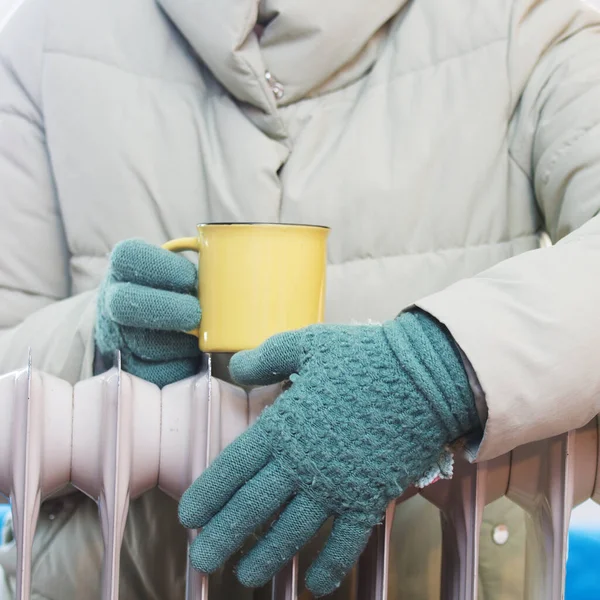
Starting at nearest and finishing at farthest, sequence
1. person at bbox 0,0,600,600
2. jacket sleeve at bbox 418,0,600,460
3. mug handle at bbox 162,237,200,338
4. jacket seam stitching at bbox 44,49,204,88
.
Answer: jacket sleeve at bbox 418,0,600,460, mug handle at bbox 162,237,200,338, person at bbox 0,0,600,600, jacket seam stitching at bbox 44,49,204,88

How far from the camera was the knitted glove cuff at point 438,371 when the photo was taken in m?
0.48

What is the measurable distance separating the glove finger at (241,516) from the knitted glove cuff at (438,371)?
4.2 inches

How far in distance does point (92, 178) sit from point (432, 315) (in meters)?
0.45

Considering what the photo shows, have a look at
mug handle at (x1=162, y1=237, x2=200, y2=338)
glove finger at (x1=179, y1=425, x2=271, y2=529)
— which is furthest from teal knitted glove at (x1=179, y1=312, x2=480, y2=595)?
mug handle at (x1=162, y1=237, x2=200, y2=338)

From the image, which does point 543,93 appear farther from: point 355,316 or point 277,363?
point 277,363

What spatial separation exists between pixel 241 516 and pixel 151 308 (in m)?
0.16

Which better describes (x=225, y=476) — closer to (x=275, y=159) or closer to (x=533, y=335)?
(x=533, y=335)

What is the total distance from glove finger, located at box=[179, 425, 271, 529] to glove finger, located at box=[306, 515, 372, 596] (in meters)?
0.07

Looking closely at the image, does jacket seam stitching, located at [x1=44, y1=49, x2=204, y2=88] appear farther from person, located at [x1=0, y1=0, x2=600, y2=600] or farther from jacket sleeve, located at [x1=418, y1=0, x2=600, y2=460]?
jacket sleeve, located at [x1=418, y1=0, x2=600, y2=460]

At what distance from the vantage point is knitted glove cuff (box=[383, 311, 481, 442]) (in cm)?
48

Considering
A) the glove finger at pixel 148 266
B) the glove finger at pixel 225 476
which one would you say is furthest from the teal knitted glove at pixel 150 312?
the glove finger at pixel 225 476

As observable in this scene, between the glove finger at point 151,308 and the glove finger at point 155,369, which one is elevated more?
the glove finger at point 151,308

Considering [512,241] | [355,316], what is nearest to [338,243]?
[355,316]

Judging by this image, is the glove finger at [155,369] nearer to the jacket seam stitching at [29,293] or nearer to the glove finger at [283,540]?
the glove finger at [283,540]
